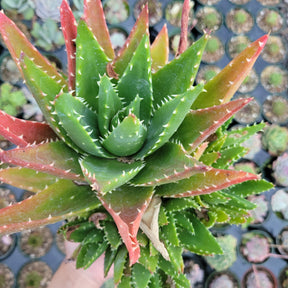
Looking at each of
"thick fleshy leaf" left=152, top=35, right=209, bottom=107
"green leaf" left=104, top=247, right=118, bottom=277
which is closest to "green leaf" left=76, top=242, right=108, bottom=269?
"green leaf" left=104, top=247, right=118, bottom=277

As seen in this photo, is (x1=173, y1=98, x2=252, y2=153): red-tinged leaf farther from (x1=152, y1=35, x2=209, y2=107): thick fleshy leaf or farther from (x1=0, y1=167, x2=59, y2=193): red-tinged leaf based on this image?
(x1=0, y1=167, x2=59, y2=193): red-tinged leaf

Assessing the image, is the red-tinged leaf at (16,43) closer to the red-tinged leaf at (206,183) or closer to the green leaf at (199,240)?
the red-tinged leaf at (206,183)

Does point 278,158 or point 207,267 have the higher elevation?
point 278,158

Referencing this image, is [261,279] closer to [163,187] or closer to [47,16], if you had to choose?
[163,187]

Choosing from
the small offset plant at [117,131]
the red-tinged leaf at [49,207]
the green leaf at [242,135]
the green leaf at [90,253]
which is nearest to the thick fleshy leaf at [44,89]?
the small offset plant at [117,131]

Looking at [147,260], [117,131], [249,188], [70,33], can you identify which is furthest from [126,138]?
[249,188]

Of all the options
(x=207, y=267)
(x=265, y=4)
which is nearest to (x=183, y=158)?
(x=207, y=267)
